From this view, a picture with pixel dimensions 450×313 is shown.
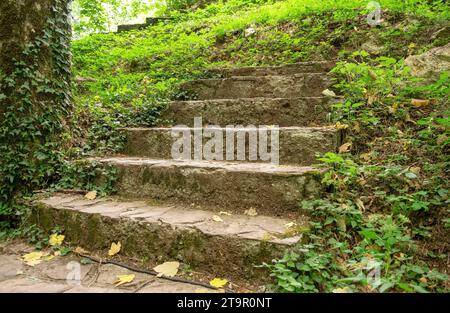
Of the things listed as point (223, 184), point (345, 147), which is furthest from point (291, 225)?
point (345, 147)

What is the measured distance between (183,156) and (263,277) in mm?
1558

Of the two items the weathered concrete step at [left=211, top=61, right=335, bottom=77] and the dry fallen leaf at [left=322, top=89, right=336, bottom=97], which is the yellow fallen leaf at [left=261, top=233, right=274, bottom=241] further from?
the weathered concrete step at [left=211, top=61, right=335, bottom=77]

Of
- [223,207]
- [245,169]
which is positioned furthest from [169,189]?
[245,169]

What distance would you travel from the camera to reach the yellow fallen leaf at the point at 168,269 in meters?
1.82

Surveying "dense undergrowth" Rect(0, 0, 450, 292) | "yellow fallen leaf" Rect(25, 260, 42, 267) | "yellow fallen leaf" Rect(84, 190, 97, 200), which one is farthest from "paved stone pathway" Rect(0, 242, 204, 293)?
"dense undergrowth" Rect(0, 0, 450, 292)

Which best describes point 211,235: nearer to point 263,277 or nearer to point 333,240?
point 263,277

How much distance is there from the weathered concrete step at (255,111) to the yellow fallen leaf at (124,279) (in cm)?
187

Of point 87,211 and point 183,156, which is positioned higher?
point 183,156

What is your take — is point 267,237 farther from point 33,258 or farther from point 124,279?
point 33,258

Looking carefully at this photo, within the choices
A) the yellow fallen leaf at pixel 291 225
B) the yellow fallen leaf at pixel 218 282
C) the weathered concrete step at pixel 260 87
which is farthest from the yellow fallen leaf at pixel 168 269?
the weathered concrete step at pixel 260 87

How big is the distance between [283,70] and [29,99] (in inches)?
111

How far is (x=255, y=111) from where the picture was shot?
3119 mm

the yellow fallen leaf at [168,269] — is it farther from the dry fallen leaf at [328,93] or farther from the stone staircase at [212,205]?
the dry fallen leaf at [328,93]

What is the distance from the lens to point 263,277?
66.6 inches
